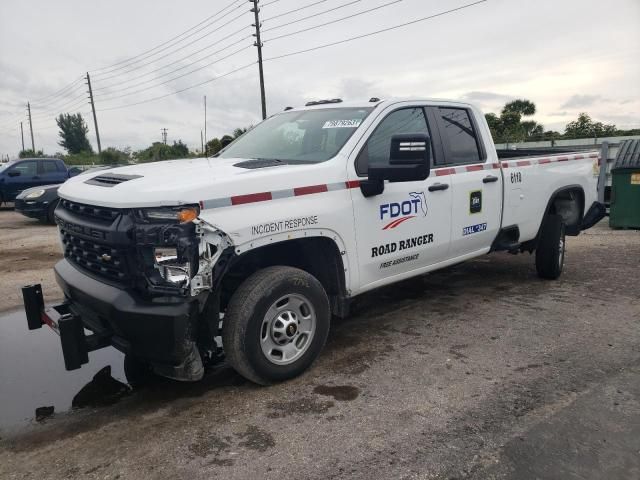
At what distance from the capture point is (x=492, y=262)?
7523 millimetres

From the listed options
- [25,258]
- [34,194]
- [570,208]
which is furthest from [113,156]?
[570,208]

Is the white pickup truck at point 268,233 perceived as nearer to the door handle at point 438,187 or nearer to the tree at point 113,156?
the door handle at point 438,187

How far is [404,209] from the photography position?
4160mm

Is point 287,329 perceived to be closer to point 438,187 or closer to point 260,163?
point 260,163

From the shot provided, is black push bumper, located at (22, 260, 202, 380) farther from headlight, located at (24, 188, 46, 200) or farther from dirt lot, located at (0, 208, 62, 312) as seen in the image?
headlight, located at (24, 188, 46, 200)

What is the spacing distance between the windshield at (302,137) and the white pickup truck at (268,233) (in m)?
0.02

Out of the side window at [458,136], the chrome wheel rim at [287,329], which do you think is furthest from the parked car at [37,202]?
the chrome wheel rim at [287,329]

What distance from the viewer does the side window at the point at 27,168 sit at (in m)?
15.8

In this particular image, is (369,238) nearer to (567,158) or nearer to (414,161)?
(414,161)

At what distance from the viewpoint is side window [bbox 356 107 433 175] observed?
12.9 ft

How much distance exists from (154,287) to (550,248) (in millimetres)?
4817

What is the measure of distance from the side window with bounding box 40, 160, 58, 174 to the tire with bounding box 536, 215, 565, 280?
14837 mm

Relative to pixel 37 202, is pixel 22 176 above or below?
above

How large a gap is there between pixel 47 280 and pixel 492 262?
609cm
